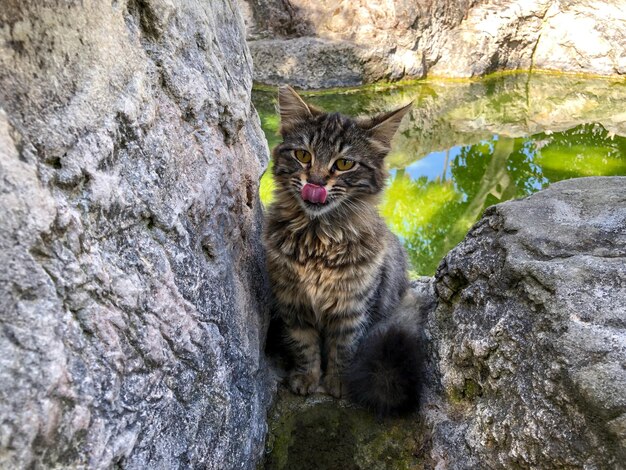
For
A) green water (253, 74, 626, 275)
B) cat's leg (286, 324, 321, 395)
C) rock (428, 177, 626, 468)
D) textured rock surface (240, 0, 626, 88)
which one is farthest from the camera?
textured rock surface (240, 0, 626, 88)

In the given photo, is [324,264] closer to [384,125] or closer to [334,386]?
[334,386]

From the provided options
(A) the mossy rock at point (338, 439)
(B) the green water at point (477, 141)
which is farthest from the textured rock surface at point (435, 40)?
(A) the mossy rock at point (338, 439)

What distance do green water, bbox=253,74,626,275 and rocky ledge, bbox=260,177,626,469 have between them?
1795 millimetres

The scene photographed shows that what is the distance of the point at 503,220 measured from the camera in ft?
6.15

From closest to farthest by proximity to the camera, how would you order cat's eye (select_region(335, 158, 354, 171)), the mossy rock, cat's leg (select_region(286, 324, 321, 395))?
the mossy rock < cat's eye (select_region(335, 158, 354, 171)) < cat's leg (select_region(286, 324, 321, 395))

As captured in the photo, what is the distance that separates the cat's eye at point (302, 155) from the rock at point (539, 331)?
0.66m

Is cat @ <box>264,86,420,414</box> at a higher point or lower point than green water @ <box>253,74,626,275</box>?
higher

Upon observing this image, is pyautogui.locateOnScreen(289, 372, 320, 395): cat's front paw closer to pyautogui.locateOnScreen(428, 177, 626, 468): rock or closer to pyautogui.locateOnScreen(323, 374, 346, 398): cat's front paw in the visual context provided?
pyautogui.locateOnScreen(323, 374, 346, 398): cat's front paw

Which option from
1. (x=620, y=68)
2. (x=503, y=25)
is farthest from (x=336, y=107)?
(x=620, y=68)

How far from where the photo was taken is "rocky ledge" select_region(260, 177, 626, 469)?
132cm

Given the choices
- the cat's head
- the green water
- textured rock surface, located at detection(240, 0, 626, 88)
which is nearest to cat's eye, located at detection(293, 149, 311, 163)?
the cat's head

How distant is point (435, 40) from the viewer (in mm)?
7699

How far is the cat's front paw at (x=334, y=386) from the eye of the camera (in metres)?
2.06

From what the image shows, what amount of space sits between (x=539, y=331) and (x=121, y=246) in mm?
1143
